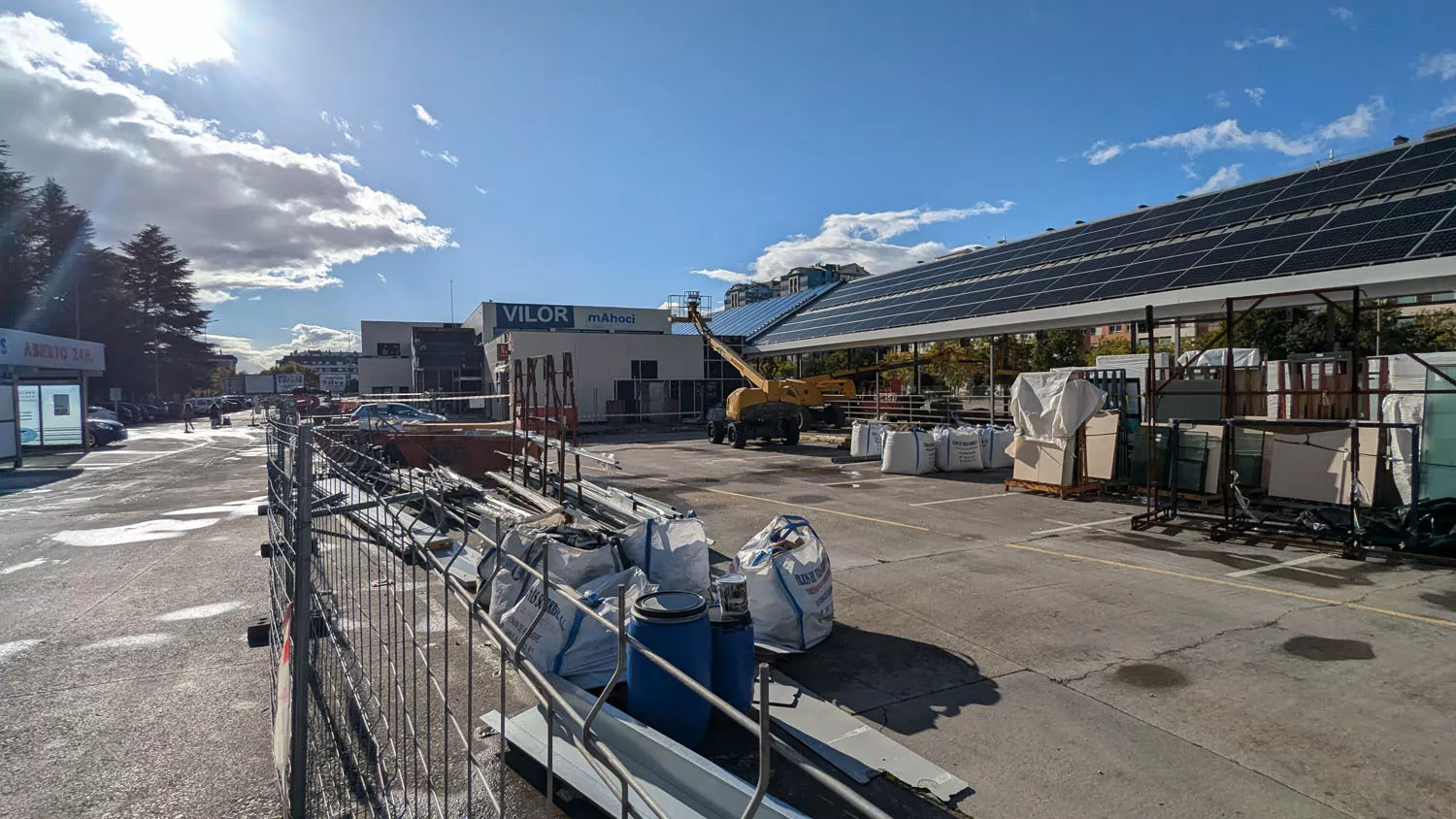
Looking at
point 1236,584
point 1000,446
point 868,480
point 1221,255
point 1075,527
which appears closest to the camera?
point 1236,584

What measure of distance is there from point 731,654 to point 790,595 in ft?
4.12

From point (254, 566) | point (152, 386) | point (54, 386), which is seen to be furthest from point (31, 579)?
point (152, 386)

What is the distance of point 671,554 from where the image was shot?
19.4 ft

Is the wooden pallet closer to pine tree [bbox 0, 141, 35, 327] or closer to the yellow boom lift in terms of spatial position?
the yellow boom lift

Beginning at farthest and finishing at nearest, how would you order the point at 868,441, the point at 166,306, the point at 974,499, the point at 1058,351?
the point at 166,306 < the point at 1058,351 < the point at 868,441 < the point at 974,499

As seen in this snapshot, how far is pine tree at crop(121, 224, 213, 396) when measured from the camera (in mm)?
69562

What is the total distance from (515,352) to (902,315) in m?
18.2

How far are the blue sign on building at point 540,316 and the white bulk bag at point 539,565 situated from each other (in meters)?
34.0

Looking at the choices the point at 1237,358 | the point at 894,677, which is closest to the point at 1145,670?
the point at 894,677

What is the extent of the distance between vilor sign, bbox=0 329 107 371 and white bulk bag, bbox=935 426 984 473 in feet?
88.4

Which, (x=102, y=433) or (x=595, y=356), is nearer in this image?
(x=102, y=433)

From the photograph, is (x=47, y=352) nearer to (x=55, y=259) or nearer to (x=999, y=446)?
(x=999, y=446)

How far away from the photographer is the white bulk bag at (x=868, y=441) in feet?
62.7

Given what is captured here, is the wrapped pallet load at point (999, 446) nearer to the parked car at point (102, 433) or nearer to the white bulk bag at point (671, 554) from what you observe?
the white bulk bag at point (671, 554)
